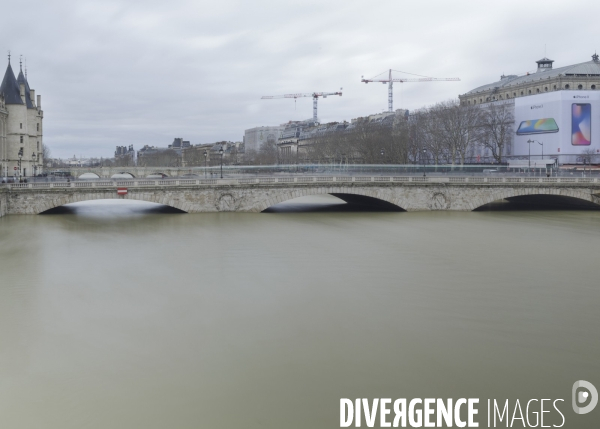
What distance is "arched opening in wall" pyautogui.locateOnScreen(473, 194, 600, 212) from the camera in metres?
49.2

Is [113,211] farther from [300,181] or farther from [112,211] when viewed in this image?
[300,181]

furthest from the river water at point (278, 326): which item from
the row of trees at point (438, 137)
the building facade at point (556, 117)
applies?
the building facade at point (556, 117)

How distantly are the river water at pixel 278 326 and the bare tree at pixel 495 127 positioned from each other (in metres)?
51.2

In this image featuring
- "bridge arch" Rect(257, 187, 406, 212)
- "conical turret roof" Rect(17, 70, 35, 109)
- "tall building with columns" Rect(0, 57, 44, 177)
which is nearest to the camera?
"bridge arch" Rect(257, 187, 406, 212)

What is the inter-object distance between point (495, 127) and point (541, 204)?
29.3 meters

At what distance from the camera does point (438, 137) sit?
2963 inches

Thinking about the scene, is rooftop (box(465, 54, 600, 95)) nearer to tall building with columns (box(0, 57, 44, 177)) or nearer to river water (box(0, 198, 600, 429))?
river water (box(0, 198, 600, 429))

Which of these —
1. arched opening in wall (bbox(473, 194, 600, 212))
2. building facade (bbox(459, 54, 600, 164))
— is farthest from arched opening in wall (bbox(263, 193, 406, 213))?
building facade (bbox(459, 54, 600, 164))

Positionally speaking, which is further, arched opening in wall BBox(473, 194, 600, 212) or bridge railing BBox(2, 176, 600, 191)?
arched opening in wall BBox(473, 194, 600, 212)

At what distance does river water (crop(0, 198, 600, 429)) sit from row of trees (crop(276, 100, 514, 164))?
149 ft

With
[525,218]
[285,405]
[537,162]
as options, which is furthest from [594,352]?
[537,162]

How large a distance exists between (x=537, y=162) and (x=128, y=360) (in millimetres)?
74103

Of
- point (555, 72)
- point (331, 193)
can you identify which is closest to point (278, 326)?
point (331, 193)

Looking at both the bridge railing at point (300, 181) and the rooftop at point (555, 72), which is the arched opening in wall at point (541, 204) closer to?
the bridge railing at point (300, 181)
